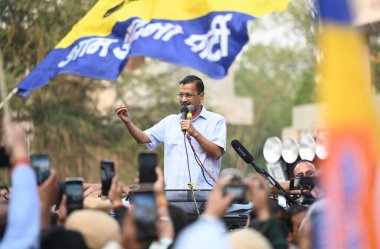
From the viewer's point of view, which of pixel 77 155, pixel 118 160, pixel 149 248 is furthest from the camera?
pixel 118 160

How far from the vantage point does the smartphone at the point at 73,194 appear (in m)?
6.55

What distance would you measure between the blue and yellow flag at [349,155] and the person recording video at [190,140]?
4.09 metres

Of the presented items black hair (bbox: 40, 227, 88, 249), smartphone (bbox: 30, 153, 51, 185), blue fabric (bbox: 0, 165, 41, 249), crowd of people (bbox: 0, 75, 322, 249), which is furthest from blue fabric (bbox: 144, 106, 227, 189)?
blue fabric (bbox: 0, 165, 41, 249)

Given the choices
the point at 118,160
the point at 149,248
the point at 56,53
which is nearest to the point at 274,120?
the point at 118,160

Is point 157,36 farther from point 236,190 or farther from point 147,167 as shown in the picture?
point 236,190

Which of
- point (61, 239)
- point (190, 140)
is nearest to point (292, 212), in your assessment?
point (61, 239)

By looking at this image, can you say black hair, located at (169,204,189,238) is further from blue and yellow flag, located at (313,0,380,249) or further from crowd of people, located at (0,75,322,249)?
blue and yellow flag, located at (313,0,380,249)

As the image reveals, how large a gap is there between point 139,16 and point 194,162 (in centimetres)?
173

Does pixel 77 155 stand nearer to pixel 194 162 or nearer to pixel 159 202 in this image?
pixel 194 162

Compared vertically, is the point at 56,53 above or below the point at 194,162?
above

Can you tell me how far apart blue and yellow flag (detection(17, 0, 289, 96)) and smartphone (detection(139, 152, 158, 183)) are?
4.07 metres

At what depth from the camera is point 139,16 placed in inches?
413

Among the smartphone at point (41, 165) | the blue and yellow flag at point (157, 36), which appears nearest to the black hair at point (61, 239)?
the smartphone at point (41, 165)

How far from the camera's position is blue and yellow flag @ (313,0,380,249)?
16.3ft
